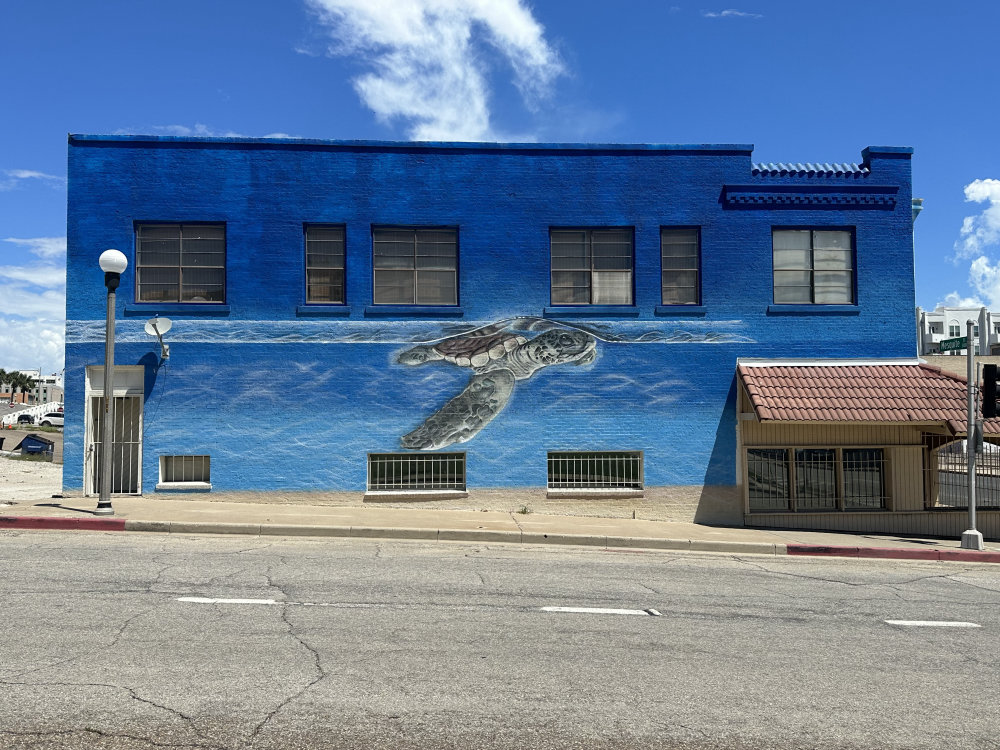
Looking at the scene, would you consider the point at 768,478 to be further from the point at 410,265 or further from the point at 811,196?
the point at 410,265

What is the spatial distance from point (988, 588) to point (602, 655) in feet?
23.4

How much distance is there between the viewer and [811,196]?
57.3ft

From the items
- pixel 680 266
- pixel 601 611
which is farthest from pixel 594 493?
pixel 601 611

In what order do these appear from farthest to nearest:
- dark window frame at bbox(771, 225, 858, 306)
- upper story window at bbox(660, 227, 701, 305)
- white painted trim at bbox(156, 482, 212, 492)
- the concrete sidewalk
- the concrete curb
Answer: dark window frame at bbox(771, 225, 858, 306)
upper story window at bbox(660, 227, 701, 305)
white painted trim at bbox(156, 482, 212, 492)
the concrete sidewalk
the concrete curb

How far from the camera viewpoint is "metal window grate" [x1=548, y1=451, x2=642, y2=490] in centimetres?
1689

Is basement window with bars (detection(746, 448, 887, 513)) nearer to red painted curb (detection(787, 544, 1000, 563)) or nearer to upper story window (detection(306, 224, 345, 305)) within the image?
red painted curb (detection(787, 544, 1000, 563))

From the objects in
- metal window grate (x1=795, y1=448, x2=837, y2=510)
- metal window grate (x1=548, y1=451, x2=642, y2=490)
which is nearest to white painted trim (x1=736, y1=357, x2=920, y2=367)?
metal window grate (x1=795, y1=448, x2=837, y2=510)

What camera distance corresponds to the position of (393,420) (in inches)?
653

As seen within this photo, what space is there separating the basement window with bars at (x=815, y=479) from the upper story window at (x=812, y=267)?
3150mm

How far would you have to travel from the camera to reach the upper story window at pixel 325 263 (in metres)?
16.8

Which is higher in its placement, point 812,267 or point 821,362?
point 812,267

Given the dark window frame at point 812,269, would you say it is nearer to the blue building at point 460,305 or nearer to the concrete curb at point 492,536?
the blue building at point 460,305

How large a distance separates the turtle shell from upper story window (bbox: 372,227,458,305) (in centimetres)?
85

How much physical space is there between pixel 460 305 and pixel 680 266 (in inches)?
182
